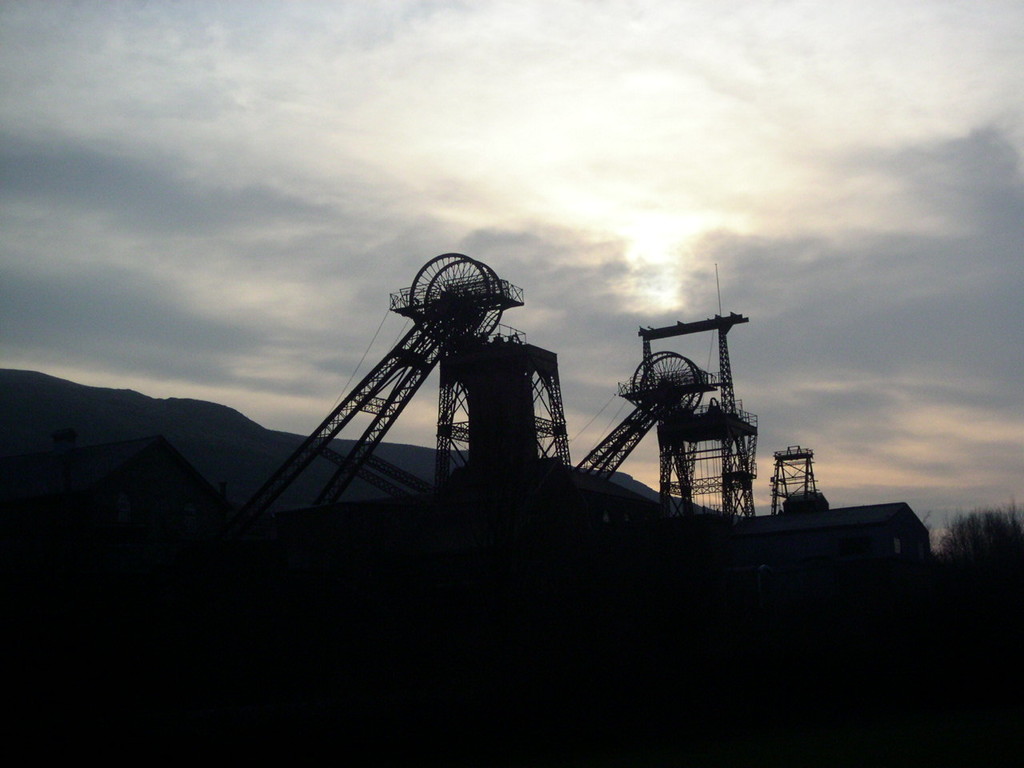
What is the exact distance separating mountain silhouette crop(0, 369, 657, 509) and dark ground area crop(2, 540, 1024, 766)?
9873cm

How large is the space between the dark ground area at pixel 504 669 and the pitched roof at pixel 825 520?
1238 centimetres

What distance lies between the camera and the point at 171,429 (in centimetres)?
16950

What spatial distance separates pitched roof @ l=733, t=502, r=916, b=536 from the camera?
4575 cm

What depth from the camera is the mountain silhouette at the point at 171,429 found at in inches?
5719

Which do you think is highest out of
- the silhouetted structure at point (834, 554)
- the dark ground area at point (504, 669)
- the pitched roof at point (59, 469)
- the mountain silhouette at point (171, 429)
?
the mountain silhouette at point (171, 429)

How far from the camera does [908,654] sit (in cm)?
2812

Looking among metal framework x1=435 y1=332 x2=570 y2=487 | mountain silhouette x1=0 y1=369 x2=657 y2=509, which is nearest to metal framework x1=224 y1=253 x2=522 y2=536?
metal framework x1=435 y1=332 x2=570 y2=487

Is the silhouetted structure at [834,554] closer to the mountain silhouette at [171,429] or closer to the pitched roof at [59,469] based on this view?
the pitched roof at [59,469]

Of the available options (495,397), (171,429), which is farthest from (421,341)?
(171,429)

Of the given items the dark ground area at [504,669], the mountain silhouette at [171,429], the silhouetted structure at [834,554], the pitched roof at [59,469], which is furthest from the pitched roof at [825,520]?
the mountain silhouette at [171,429]

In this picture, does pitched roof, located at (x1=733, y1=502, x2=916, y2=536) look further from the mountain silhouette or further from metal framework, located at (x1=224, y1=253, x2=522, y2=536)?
the mountain silhouette

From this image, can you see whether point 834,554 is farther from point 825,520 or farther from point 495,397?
point 495,397

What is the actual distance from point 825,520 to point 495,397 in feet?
51.6

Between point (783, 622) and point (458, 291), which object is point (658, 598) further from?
point (458, 291)
